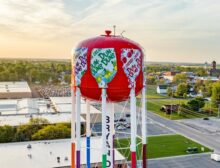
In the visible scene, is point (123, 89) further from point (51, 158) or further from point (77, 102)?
point (51, 158)

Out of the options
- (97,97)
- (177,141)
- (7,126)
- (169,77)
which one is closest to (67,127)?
(7,126)

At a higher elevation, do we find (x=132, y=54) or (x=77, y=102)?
(x=132, y=54)

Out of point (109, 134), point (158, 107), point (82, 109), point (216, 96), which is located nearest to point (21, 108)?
point (82, 109)

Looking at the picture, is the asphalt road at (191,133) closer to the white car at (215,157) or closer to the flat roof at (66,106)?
the white car at (215,157)

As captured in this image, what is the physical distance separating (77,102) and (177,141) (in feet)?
92.8

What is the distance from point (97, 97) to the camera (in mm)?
13258

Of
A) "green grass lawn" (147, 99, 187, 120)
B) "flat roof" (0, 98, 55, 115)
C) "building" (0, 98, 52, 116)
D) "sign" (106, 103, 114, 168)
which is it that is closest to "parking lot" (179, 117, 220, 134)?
"green grass lawn" (147, 99, 187, 120)

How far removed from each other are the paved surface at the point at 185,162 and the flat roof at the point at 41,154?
6.33m

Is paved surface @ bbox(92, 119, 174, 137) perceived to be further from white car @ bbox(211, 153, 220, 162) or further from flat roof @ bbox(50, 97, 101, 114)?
white car @ bbox(211, 153, 220, 162)

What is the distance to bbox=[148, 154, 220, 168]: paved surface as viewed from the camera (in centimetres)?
3016

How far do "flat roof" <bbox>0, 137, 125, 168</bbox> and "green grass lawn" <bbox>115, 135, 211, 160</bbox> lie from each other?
265 inches

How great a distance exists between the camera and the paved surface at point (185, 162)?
3016cm

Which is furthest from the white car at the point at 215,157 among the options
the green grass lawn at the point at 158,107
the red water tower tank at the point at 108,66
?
the red water tower tank at the point at 108,66

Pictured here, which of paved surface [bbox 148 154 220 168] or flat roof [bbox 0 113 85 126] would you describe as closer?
paved surface [bbox 148 154 220 168]
